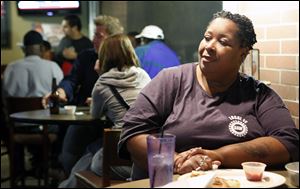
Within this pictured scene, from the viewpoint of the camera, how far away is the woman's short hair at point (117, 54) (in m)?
3.30

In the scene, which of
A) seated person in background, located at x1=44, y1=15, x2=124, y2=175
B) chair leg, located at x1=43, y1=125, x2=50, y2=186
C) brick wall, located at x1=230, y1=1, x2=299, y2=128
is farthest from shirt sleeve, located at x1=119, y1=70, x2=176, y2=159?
chair leg, located at x1=43, y1=125, x2=50, y2=186

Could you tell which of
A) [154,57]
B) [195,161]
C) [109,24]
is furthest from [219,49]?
[154,57]

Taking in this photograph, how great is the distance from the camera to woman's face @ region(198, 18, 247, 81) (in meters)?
1.90

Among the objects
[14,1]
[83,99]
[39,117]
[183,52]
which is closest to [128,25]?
[183,52]

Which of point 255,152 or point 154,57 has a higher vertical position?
point 154,57

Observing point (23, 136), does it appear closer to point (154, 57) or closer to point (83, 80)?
point (83, 80)

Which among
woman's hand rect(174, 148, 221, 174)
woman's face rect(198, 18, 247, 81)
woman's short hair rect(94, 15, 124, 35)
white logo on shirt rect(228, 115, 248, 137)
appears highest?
woman's short hair rect(94, 15, 124, 35)

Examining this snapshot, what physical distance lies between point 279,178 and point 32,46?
3677 mm

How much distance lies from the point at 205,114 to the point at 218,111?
52 mm

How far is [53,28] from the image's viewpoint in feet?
23.4

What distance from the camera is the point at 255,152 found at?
1.78 m

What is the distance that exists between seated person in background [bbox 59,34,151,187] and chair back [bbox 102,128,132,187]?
0.42 metres

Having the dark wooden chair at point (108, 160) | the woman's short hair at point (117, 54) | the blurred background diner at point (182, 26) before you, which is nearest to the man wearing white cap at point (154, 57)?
the blurred background diner at point (182, 26)

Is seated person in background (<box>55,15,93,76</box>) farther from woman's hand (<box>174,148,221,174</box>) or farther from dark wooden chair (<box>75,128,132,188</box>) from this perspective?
woman's hand (<box>174,148,221,174</box>)
